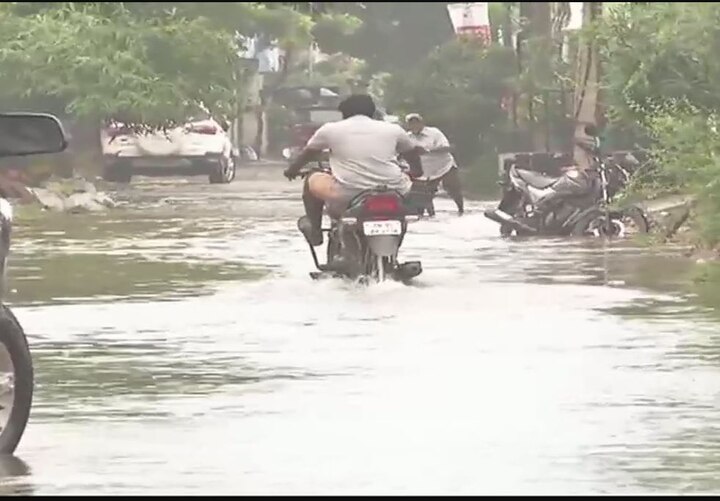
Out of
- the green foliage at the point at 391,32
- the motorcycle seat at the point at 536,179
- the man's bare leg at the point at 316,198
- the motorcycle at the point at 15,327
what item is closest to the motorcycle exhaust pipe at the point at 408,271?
the man's bare leg at the point at 316,198

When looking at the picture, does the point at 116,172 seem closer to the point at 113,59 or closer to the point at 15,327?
the point at 113,59

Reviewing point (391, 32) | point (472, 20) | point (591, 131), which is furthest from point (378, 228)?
point (391, 32)

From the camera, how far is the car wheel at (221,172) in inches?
1796

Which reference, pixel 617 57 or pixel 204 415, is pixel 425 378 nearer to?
pixel 204 415

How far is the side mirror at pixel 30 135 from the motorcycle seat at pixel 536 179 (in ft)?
55.0

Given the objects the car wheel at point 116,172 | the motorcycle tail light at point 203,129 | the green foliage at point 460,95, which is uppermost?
the green foliage at point 460,95

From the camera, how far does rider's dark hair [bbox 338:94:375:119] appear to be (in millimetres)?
20031

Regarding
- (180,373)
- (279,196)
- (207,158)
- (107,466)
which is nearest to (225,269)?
(180,373)

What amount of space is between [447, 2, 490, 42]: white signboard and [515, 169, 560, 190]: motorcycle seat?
23.0 meters

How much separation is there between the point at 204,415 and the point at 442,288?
7.73 m

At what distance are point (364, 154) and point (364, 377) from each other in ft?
21.3

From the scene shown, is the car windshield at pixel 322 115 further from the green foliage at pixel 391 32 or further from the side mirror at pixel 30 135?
the side mirror at pixel 30 135

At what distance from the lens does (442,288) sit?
19.5 m

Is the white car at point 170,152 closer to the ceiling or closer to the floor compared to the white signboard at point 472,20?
closer to the floor
